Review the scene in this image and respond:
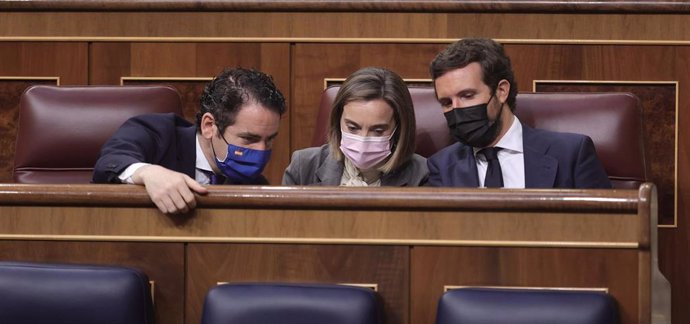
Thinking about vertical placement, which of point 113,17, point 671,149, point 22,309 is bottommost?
point 22,309

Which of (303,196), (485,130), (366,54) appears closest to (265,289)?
(303,196)

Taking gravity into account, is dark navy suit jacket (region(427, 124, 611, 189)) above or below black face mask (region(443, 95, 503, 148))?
below

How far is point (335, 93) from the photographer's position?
101cm

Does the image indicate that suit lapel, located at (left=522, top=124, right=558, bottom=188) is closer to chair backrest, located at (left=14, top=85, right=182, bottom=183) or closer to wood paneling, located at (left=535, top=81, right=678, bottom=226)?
wood paneling, located at (left=535, top=81, right=678, bottom=226)

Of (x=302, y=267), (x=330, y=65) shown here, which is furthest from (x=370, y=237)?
(x=330, y=65)

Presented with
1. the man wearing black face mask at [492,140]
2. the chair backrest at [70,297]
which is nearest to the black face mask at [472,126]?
the man wearing black face mask at [492,140]

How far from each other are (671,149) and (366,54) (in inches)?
12.9

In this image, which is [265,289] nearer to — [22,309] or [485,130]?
[22,309]

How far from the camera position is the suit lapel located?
93 centimetres

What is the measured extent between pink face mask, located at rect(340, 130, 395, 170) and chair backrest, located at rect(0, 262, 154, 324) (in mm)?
283

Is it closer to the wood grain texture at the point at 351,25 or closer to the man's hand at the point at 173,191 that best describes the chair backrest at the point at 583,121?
the wood grain texture at the point at 351,25

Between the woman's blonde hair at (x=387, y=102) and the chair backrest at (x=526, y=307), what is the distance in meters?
0.27

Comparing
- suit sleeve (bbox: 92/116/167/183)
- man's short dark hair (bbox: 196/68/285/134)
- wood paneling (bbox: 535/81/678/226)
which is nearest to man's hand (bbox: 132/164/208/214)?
suit sleeve (bbox: 92/116/167/183)

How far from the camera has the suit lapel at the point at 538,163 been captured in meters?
0.93
